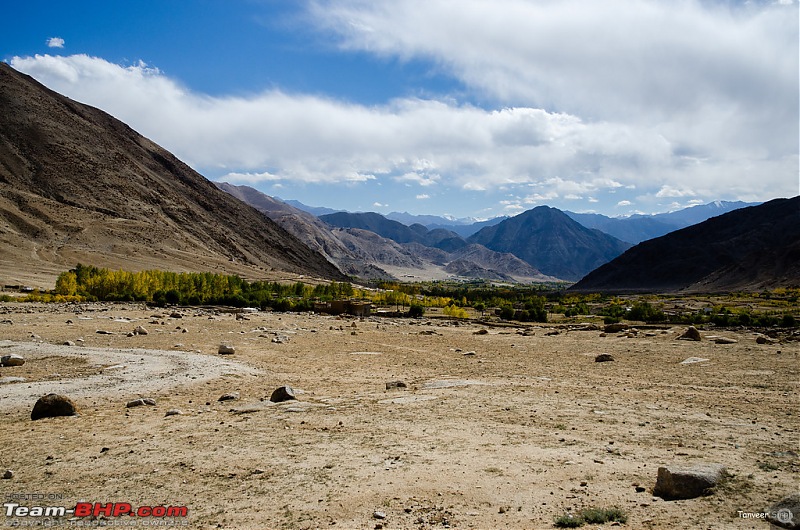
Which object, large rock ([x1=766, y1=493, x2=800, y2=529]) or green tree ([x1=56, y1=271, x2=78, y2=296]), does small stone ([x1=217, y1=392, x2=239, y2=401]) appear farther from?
green tree ([x1=56, y1=271, x2=78, y2=296])

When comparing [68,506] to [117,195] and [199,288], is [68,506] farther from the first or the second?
[117,195]

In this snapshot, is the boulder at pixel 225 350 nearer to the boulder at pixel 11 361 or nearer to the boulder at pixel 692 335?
the boulder at pixel 11 361

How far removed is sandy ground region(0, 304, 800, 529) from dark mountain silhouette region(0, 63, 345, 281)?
66.3 meters

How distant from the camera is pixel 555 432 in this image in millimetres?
10273

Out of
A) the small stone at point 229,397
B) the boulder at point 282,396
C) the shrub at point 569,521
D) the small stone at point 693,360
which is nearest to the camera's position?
the shrub at point 569,521

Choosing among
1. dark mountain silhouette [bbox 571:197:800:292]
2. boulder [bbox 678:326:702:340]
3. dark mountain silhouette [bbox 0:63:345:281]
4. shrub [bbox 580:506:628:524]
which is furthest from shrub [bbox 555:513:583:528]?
dark mountain silhouette [bbox 571:197:800:292]

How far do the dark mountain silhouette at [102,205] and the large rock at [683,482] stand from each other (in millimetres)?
78463

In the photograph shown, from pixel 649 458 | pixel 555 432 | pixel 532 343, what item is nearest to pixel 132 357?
pixel 555 432

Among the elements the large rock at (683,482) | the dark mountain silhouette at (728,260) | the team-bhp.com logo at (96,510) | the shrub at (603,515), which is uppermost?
the dark mountain silhouette at (728,260)

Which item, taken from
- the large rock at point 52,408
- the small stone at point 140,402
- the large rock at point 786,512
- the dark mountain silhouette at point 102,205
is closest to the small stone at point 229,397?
the small stone at point 140,402

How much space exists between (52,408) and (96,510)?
18.4 feet

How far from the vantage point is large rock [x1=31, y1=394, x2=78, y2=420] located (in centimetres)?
1113

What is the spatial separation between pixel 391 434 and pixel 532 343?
24890 millimetres

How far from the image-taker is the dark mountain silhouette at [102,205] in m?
90.7
